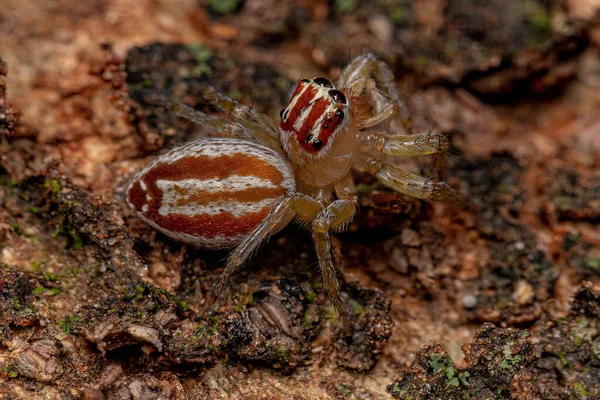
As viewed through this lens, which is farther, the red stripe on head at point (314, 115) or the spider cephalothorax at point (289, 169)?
the red stripe on head at point (314, 115)

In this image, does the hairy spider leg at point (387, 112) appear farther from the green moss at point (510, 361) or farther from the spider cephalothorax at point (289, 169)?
the green moss at point (510, 361)

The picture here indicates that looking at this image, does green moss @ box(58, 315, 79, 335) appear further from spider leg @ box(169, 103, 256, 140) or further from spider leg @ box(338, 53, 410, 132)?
spider leg @ box(338, 53, 410, 132)

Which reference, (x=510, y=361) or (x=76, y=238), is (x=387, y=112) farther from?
(x=76, y=238)

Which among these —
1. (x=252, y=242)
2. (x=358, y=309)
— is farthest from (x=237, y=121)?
(x=358, y=309)

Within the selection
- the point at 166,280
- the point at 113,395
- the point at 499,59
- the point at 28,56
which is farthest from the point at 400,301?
the point at 28,56

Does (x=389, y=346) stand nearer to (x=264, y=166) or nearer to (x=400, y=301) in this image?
(x=400, y=301)

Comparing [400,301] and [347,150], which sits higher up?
[347,150]

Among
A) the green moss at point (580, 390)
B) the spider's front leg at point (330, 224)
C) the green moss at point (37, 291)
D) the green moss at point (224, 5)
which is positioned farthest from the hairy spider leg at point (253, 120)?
the green moss at point (580, 390)
